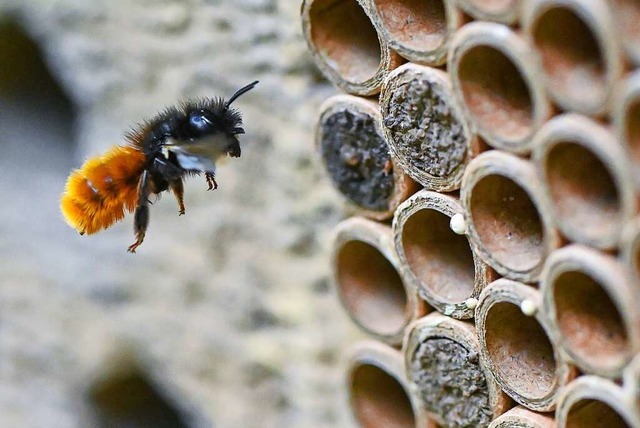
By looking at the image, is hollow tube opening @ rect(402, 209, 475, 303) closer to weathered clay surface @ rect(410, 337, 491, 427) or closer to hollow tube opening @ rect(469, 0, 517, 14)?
weathered clay surface @ rect(410, 337, 491, 427)

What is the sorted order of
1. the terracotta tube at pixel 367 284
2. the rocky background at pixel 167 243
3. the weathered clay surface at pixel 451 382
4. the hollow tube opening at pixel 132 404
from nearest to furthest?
the weathered clay surface at pixel 451 382 → the terracotta tube at pixel 367 284 → the rocky background at pixel 167 243 → the hollow tube opening at pixel 132 404

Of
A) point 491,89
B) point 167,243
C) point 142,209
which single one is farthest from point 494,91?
point 167,243

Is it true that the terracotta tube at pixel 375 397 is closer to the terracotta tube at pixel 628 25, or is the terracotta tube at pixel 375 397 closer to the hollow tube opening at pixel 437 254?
the hollow tube opening at pixel 437 254

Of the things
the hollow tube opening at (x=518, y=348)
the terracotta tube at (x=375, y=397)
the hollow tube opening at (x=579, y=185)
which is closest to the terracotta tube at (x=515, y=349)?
the hollow tube opening at (x=518, y=348)

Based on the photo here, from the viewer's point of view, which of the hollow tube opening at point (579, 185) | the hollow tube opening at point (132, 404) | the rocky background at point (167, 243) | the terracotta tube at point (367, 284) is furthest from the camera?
the hollow tube opening at point (132, 404)

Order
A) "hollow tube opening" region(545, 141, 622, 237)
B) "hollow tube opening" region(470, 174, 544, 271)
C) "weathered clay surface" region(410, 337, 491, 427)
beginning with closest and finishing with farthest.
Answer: "hollow tube opening" region(545, 141, 622, 237), "hollow tube opening" region(470, 174, 544, 271), "weathered clay surface" region(410, 337, 491, 427)

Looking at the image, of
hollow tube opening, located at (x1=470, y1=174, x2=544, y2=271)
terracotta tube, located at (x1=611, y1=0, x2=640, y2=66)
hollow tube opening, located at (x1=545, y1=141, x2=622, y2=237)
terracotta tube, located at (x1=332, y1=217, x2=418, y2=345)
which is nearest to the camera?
terracotta tube, located at (x1=611, y1=0, x2=640, y2=66)

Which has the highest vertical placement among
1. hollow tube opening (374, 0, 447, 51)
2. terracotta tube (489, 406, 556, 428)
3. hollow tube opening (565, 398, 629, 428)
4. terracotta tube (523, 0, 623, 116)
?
terracotta tube (523, 0, 623, 116)

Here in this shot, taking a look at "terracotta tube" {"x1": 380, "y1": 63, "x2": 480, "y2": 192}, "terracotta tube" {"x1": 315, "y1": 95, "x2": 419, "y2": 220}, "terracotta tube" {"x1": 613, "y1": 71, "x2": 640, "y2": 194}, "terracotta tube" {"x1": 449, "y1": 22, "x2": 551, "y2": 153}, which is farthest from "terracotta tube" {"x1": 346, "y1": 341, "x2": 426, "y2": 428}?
"terracotta tube" {"x1": 613, "y1": 71, "x2": 640, "y2": 194}
